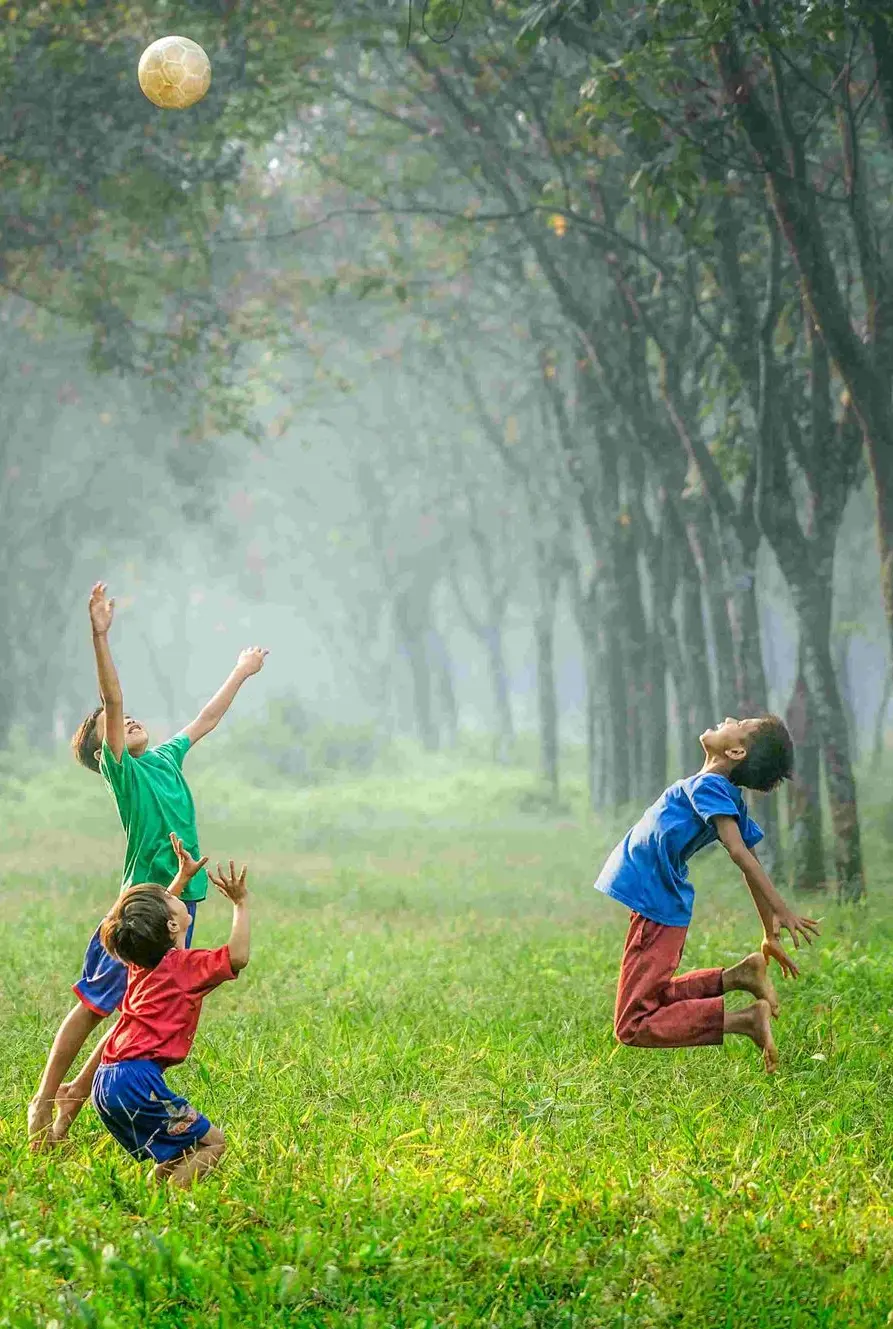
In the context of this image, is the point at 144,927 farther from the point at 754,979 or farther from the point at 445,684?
the point at 445,684

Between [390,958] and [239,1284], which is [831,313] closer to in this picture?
[390,958]

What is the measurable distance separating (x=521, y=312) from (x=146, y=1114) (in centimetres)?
1761

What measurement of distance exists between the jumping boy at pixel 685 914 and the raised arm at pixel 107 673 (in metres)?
2.09

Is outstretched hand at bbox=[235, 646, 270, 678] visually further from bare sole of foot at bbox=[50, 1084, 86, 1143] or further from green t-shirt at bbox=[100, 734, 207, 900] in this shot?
bare sole of foot at bbox=[50, 1084, 86, 1143]

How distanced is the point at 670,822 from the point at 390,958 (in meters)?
3.86

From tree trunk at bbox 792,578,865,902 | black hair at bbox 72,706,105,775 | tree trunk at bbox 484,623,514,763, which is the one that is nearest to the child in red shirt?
black hair at bbox 72,706,105,775

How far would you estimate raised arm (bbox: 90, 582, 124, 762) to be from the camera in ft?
17.8

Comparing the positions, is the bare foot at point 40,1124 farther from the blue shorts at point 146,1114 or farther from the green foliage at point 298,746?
the green foliage at point 298,746

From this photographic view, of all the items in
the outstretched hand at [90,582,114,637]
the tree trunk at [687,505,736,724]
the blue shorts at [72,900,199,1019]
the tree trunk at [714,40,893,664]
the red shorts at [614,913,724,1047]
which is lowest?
the red shorts at [614,913,724,1047]

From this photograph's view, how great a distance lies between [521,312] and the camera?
20859 mm

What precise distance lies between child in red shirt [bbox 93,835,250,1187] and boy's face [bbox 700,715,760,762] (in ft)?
7.34

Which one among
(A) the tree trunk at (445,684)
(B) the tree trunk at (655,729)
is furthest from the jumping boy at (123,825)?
(A) the tree trunk at (445,684)

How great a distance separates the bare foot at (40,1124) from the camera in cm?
512

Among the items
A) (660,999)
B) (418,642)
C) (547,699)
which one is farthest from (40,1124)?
(418,642)
